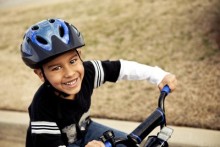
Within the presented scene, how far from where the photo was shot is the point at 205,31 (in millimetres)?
5723

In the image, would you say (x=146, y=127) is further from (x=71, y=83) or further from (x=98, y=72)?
(x=98, y=72)

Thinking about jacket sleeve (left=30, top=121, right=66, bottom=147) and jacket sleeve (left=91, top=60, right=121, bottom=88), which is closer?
jacket sleeve (left=30, top=121, right=66, bottom=147)

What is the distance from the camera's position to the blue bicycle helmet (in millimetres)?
2291

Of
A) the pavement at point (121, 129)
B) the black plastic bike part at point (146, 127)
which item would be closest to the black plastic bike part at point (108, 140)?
the black plastic bike part at point (146, 127)

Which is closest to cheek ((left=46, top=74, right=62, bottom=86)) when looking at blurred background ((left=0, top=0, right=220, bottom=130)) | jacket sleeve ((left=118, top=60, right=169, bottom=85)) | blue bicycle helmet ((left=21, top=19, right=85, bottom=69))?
blue bicycle helmet ((left=21, top=19, right=85, bottom=69))

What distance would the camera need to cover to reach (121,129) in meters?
3.88

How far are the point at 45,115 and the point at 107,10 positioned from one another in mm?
5855

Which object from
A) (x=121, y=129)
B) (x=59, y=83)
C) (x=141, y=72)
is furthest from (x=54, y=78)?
(x=121, y=129)

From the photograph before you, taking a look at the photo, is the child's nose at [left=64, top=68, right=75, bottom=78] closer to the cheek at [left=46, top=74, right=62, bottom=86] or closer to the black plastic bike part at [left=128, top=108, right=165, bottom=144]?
the cheek at [left=46, top=74, right=62, bottom=86]

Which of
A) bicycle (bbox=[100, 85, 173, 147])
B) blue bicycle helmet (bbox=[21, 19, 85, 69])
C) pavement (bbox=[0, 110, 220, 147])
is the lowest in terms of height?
pavement (bbox=[0, 110, 220, 147])

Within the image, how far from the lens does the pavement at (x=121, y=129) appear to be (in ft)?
11.4

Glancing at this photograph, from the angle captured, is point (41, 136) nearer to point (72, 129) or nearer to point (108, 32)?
point (72, 129)

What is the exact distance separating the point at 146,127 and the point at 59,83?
711 millimetres

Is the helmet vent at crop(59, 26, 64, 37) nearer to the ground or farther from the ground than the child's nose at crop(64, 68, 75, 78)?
farther from the ground
